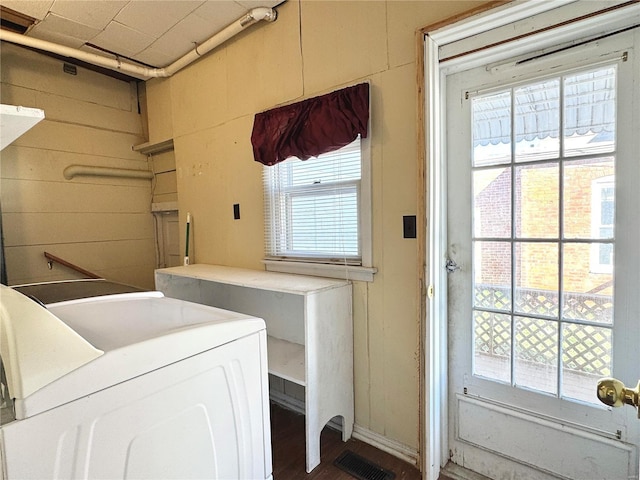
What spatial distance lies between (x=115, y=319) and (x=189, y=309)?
22 centimetres

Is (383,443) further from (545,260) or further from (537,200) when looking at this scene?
(537,200)

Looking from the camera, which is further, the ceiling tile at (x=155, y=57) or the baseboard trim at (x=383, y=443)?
the ceiling tile at (x=155, y=57)

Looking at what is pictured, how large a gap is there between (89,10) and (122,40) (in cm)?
37

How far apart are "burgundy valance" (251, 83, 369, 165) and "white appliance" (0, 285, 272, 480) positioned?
3.92 ft

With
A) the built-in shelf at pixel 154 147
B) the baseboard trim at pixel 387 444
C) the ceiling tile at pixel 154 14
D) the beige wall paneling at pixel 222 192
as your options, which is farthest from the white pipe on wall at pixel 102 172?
the baseboard trim at pixel 387 444

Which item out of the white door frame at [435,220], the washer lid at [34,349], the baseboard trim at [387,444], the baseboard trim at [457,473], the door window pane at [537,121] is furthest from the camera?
the baseboard trim at [387,444]

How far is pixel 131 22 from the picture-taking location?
236 cm

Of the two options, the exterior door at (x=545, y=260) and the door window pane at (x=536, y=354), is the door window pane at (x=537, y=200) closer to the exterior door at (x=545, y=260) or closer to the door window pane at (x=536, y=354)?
the exterior door at (x=545, y=260)

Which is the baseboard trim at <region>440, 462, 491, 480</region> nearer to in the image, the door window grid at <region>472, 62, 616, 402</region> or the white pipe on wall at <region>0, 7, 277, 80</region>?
the door window grid at <region>472, 62, 616, 402</region>

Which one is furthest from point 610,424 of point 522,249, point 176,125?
point 176,125

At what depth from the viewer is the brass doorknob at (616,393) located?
72 cm

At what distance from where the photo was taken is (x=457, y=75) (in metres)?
1.66

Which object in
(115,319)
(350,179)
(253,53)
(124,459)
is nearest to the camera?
(124,459)

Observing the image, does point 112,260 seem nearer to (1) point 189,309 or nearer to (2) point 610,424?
(1) point 189,309
